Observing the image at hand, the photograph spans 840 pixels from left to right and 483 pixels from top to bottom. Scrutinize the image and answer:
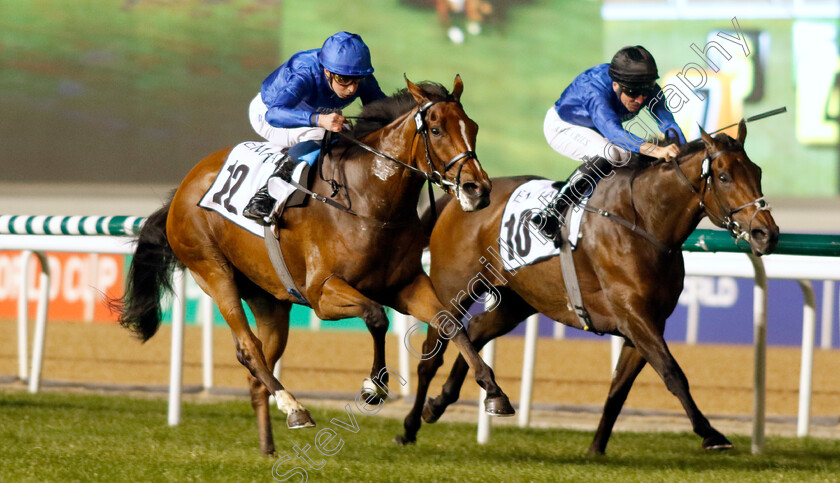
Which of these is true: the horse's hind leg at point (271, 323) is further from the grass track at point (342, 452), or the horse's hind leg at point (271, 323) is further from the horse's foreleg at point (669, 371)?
the horse's foreleg at point (669, 371)

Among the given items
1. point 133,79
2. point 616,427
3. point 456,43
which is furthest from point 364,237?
point 133,79

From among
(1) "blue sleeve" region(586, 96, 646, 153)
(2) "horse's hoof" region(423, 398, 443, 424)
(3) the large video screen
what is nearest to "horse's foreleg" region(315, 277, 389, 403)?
(2) "horse's hoof" region(423, 398, 443, 424)

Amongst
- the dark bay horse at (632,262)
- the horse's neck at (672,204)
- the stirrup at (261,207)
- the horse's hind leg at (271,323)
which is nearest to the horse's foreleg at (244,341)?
the horse's hind leg at (271,323)

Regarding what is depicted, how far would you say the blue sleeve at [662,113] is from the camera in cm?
428

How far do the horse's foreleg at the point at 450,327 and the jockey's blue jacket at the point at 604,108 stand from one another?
3.24 feet

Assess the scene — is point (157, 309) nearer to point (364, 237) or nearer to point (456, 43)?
point (364, 237)

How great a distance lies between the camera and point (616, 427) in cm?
525

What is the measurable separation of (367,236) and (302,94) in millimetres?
651

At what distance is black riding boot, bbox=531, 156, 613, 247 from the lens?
4316 mm

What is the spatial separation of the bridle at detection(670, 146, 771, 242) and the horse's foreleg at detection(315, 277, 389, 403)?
1.21m

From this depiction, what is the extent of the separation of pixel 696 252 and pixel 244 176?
195 cm

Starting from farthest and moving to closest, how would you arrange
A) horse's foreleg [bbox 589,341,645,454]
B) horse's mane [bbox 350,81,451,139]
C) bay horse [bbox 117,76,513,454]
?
horse's foreleg [bbox 589,341,645,454] → horse's mane [bbox 350,81,451,139] → bay horse [bbox 117,76,513,454]

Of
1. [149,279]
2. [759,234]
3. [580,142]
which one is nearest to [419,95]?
[580,142]

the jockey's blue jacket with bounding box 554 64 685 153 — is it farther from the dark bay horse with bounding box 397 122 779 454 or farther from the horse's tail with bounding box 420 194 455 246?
the horse's tail with bounding box 420 194 455 246
